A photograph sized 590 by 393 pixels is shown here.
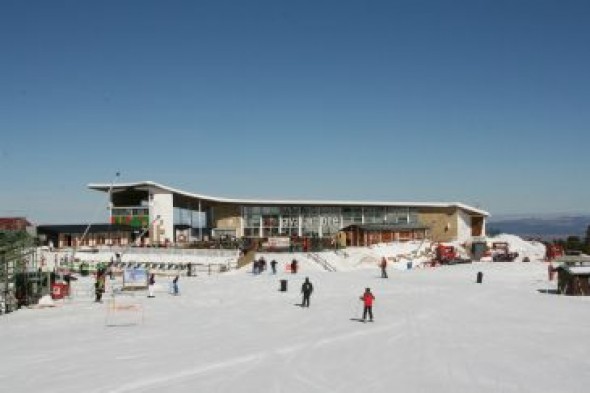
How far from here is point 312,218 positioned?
69688 millimetres

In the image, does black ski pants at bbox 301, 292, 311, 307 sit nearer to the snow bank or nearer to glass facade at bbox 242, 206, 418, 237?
the snow bank

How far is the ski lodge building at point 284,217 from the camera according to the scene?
64.9m

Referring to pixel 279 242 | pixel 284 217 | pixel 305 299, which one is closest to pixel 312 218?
pixel 284 217

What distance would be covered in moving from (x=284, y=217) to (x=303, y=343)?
50.3 meters

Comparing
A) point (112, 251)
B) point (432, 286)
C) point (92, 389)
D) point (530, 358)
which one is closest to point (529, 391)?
point (530, 358)

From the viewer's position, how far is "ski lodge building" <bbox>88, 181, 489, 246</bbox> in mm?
64938

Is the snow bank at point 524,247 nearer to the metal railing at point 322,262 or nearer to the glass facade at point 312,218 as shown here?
the glass facade at point 312,218

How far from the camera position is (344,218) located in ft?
232

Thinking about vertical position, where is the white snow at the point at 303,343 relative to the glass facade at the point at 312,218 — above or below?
below

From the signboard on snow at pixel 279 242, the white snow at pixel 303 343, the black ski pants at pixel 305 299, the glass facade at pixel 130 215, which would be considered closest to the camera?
the white snow at pixel 303 343

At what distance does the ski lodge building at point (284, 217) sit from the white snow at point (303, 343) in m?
31.8

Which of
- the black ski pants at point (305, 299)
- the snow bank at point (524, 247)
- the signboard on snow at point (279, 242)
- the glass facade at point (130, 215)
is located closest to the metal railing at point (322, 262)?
the signboard on snow at point (279, 242)

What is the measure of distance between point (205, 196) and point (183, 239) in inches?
200

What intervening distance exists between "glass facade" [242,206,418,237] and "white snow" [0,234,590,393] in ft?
113
